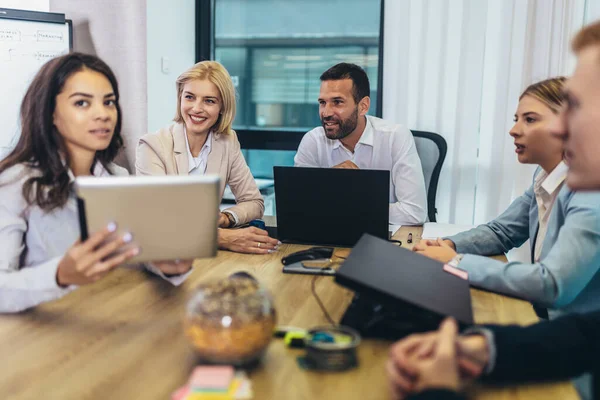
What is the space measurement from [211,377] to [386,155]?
1958mm

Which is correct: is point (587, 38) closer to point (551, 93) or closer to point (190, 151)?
point (551, 93)

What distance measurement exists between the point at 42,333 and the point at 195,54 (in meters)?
3.00

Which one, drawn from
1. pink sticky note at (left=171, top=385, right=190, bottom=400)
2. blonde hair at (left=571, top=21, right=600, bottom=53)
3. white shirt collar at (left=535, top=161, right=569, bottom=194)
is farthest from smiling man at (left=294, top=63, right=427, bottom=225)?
pink sticky note at (left=171, top=385, right=190, bottom=400)

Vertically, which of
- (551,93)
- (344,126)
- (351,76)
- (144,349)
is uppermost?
(351,76)

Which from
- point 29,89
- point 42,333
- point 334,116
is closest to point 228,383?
point 42,333

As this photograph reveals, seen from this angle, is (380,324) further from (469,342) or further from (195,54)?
(195,54)

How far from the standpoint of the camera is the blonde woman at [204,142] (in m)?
2.23

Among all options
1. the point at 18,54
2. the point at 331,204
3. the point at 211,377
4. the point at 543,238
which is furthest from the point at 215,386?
the point at 18,54

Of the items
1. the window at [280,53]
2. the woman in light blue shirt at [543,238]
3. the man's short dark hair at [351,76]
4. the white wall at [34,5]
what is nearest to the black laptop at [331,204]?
the woman in light blue shirt at [543,238]

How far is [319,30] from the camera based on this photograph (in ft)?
11.8

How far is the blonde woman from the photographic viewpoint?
2234mm

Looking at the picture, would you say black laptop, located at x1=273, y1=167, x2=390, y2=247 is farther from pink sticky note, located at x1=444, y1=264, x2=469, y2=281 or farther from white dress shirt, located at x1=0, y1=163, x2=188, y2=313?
white dress shirt, located at x1=0, y1=163, x2=188, y2=313

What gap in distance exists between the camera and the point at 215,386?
79 cm

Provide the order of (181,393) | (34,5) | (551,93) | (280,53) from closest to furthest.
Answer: (181,393)
(551,93)
(34,5)
(280,53)
